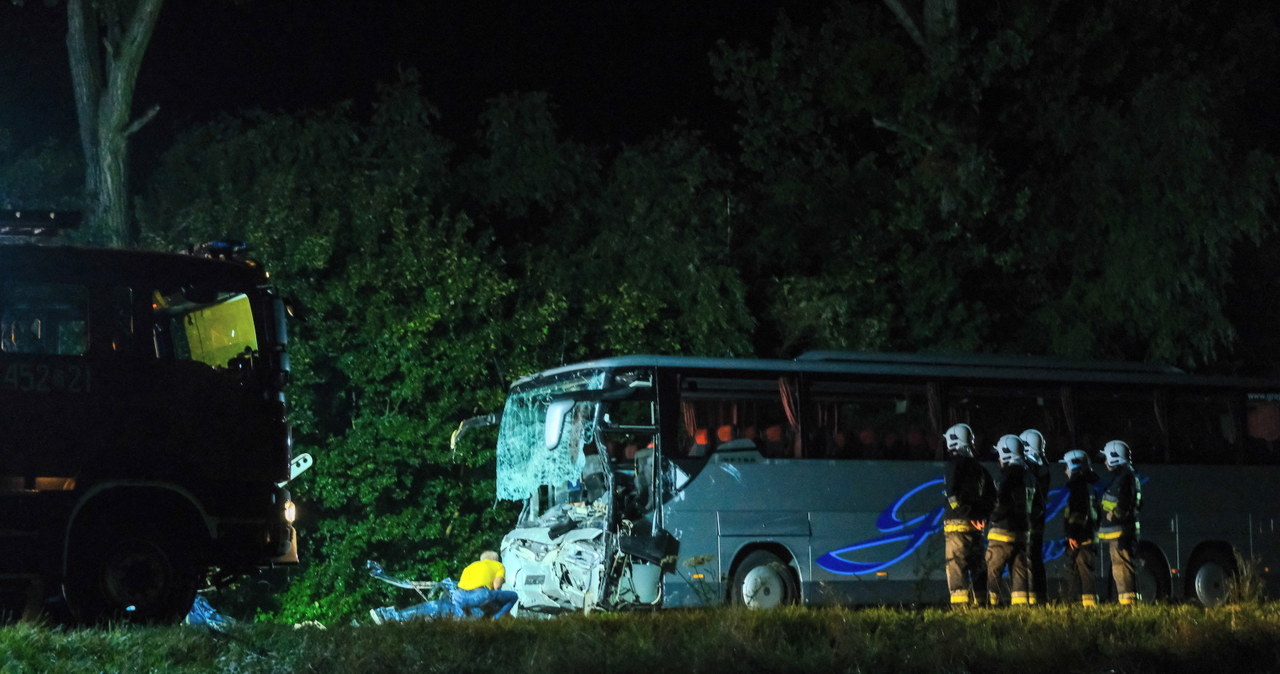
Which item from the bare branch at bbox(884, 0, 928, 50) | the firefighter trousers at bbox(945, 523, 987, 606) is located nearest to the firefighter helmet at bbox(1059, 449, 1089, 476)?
the firefighter trousers at bbox(945, 523, 987, 606)

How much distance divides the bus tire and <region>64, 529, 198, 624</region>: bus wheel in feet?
39.2

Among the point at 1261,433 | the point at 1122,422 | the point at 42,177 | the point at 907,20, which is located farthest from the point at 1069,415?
the point at 42,177

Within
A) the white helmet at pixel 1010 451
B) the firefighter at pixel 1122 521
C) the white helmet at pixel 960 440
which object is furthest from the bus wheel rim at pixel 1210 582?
the white helmet at pixel 960 440

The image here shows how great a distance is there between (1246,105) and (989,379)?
34.3ft

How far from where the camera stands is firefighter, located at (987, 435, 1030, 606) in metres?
13.6

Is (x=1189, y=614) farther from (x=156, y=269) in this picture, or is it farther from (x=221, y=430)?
(x=156, y=269)

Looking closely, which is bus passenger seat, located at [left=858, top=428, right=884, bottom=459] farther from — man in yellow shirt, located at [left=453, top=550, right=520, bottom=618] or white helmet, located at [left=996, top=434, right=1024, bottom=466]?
man in yellow shirt, located at [left=453, top=550, right=520, bottom=618]

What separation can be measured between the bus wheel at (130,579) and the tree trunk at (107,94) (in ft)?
41.1

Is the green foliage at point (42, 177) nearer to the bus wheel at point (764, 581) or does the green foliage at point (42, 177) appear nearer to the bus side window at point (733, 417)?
the bus side window at point (733, 417)

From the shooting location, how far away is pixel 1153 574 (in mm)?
18484

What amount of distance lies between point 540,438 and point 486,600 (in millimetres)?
2751

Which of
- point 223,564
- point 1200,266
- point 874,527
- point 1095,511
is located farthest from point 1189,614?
point 1200,266

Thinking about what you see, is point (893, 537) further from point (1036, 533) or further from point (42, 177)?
point (42, 177)

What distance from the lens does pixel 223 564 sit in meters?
11.6
